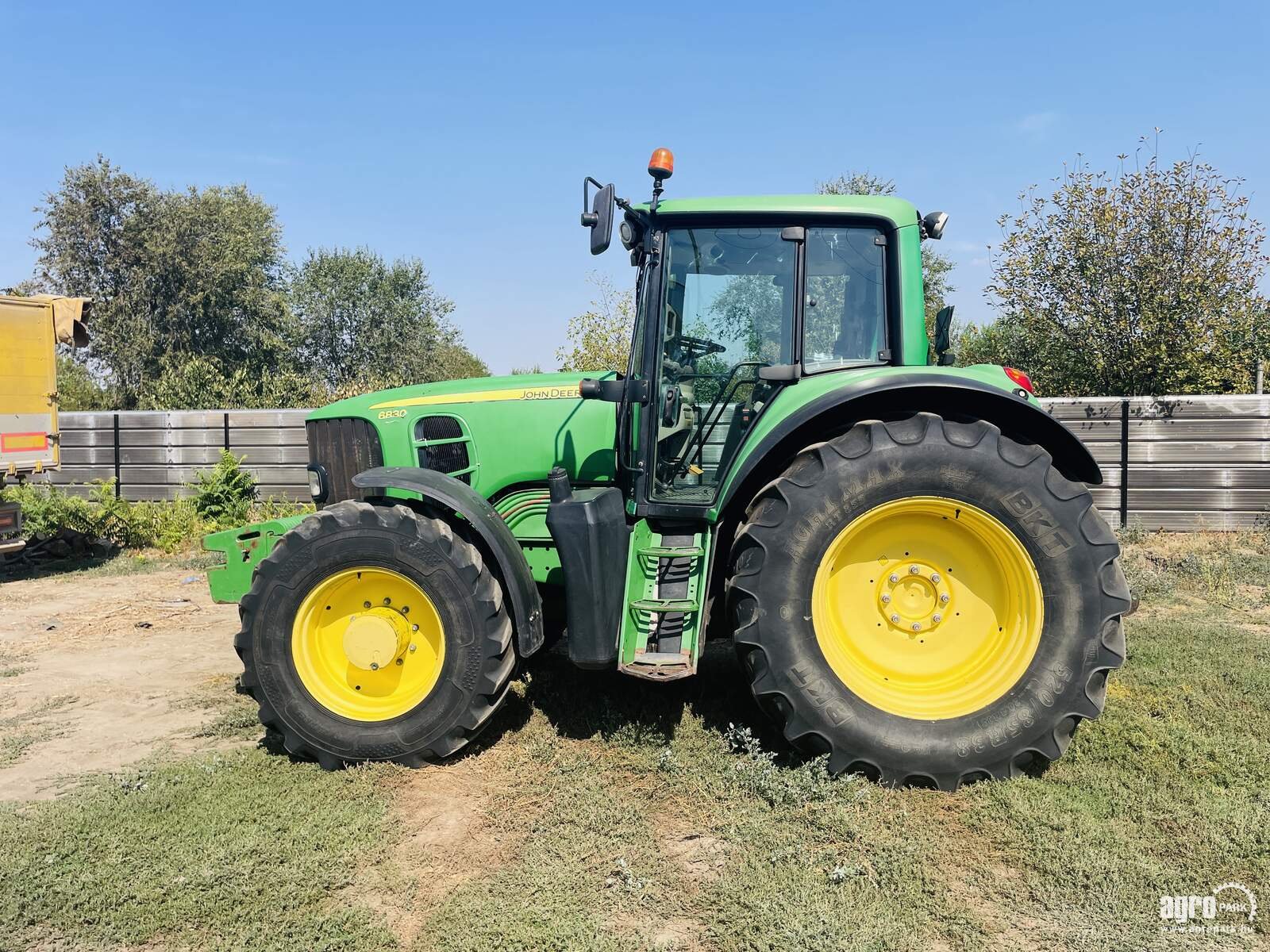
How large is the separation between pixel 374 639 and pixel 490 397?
144 cm

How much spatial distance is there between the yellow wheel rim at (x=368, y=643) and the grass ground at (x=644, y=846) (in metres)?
0.35

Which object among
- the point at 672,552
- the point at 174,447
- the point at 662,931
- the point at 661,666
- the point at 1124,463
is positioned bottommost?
the point at 662,931

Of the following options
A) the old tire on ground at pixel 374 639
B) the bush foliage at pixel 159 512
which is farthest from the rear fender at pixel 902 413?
the bush foliage at pixel 159 512

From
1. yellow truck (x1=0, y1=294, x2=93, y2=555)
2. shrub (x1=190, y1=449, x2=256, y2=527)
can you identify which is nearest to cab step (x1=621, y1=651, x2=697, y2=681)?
yellow truck (x1=0, y1=294, x2=93, y2=555)

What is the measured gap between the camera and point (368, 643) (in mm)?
3898

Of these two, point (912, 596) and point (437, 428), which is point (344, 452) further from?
point (912, 596)

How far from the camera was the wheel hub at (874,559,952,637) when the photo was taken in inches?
146

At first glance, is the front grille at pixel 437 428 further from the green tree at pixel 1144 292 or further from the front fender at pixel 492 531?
the green tree at pixel 1144 292

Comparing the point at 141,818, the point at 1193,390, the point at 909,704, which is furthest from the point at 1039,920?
the point at 1193,390

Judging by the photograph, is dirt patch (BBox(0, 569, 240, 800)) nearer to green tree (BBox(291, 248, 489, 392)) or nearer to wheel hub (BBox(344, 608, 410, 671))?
wheel hub (BBox(344, 608, 410, 671))

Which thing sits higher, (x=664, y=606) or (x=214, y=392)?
(x=214, y=392)

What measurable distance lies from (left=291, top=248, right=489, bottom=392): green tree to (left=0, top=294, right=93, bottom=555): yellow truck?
2338cm

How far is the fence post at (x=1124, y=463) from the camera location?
30.1 ft
